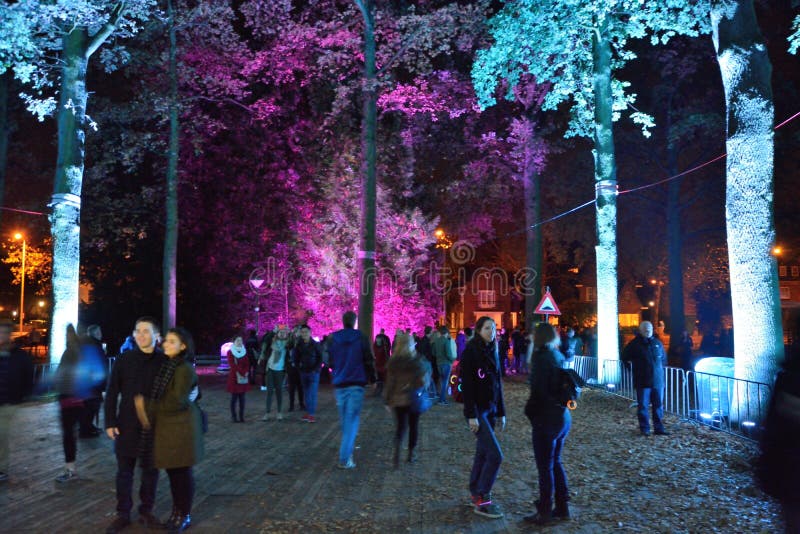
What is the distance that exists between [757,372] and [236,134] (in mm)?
24816

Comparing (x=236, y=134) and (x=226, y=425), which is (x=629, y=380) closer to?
(x=226, y=425)

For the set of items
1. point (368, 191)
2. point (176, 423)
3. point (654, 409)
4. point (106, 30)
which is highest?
point (106, 30)

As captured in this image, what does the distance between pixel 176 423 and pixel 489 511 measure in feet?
10.1

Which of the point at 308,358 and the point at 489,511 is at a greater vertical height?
the point at 308,358

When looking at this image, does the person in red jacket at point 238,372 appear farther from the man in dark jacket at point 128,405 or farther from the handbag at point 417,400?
the man in dark jacket at point 128,405

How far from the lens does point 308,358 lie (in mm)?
12883

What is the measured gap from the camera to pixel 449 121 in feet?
99.2

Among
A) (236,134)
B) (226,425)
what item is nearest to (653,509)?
(226,425)

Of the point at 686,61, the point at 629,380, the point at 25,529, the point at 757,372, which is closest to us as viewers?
the point at 25,529

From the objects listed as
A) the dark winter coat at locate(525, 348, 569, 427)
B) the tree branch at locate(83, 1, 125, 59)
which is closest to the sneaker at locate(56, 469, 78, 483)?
the dark winter coat at locate(525, 348, 569, 427)

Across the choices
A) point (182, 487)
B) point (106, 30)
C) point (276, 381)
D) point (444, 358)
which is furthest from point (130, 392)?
point (106, 30)

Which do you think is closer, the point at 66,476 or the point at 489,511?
the point at 489,511

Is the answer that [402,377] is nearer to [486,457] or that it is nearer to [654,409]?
[486,457]

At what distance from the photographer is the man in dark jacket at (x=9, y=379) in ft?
24.8
